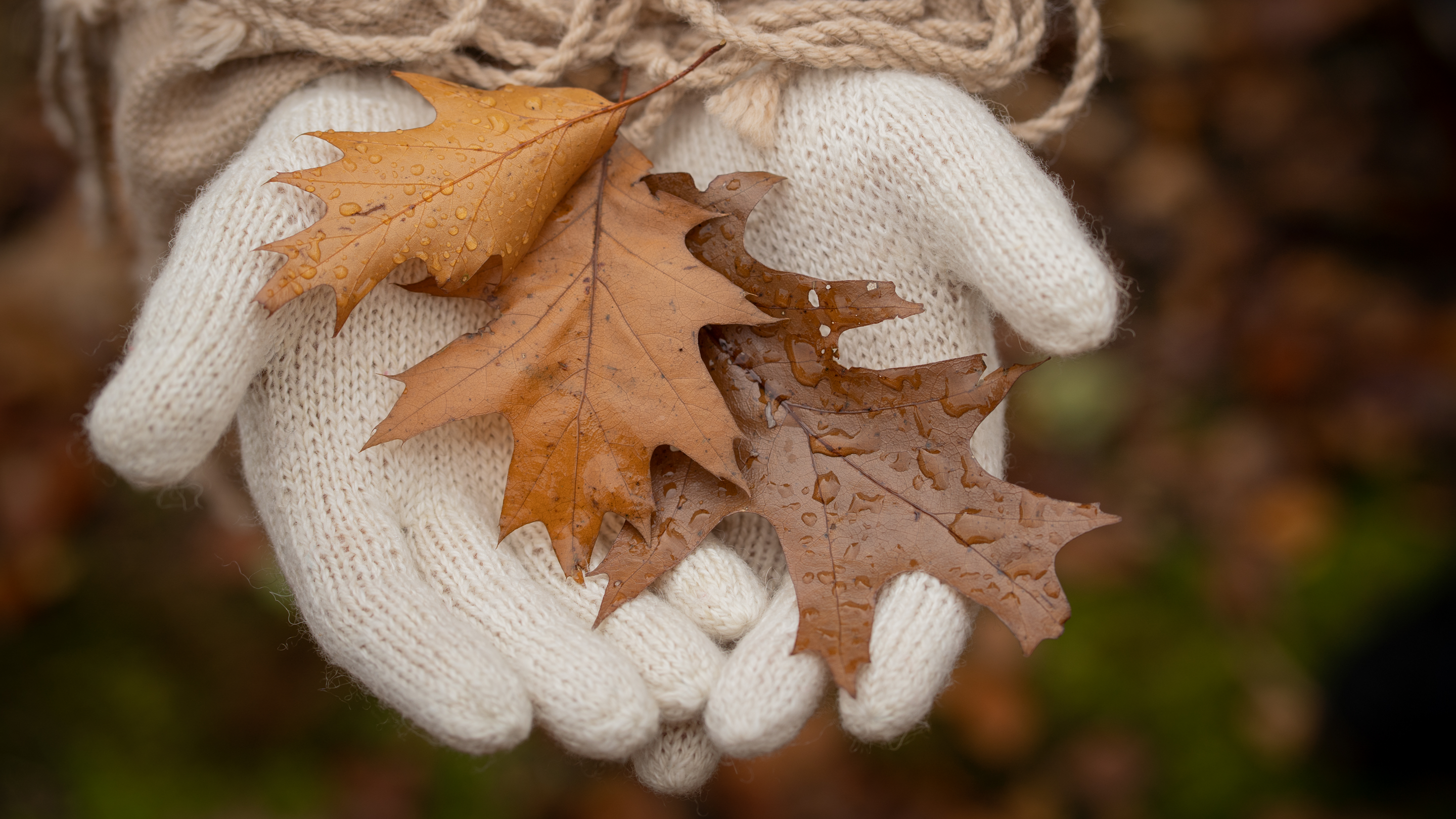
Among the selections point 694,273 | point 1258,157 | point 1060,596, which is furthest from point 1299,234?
point 694,273

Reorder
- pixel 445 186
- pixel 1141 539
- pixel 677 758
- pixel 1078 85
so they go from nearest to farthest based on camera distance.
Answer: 1. pixel 445 186
2. pixel 677 758
3. pixel 1078 85
4. pixel 1141 539

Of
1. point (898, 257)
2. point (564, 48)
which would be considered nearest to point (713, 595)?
point (898, 257)

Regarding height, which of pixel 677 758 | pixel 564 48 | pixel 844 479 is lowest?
pixel 677 758

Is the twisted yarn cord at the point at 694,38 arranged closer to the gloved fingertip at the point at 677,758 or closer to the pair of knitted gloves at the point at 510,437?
the pair of knitted gloves at the point at 510,437

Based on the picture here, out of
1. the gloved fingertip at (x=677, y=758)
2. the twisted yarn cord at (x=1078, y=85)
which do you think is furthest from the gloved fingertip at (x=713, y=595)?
the twisted yarn cord at (x=1078, y=85)

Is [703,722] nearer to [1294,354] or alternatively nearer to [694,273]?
[694,273]

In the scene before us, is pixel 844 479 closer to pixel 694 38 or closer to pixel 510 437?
pixel 510 437

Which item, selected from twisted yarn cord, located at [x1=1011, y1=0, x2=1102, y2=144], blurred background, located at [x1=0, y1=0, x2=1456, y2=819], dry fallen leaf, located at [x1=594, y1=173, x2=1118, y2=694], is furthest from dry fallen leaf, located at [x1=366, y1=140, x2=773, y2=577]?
blurred background, located at [x1=0, y1=0, x2=1456, y2=819]

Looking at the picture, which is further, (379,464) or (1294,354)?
(1294,354)
